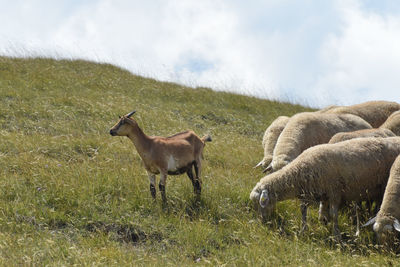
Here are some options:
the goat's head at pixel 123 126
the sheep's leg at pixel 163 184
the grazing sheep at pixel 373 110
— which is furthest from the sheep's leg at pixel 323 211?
the grazing sheep at pixel 373 110

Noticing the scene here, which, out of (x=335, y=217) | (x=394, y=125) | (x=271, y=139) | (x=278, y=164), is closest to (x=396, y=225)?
(x=335, y=217)

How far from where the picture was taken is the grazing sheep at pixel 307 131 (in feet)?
34.5

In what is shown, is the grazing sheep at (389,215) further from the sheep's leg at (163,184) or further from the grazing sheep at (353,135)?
the sheep's leg at (163,184)

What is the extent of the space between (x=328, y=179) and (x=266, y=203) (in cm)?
114

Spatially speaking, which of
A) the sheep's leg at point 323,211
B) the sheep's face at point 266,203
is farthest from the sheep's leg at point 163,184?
the sheep's leg at point 323,211

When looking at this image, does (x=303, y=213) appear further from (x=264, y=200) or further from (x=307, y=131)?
(x=307, y=131)

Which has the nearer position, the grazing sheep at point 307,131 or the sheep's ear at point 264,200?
the sheep's ear at point 264,200

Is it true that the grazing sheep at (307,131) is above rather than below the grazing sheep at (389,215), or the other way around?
above

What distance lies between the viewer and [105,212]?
791 centimetres

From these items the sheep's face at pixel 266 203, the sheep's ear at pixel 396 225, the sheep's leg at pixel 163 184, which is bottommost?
the sheep's ear at pixel 396 225

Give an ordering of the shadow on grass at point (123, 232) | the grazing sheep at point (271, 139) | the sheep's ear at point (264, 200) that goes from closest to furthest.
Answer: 1. the shadow on grass at point (123, 232)
2. the sheep's ear at point (264, 200)
3. the grazing sheep at point (271, 139)

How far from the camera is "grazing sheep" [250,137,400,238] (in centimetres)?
812

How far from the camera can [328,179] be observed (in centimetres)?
814

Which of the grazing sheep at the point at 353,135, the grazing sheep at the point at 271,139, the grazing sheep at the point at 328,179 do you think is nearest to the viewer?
the grazing sheep at the point at 328,179
